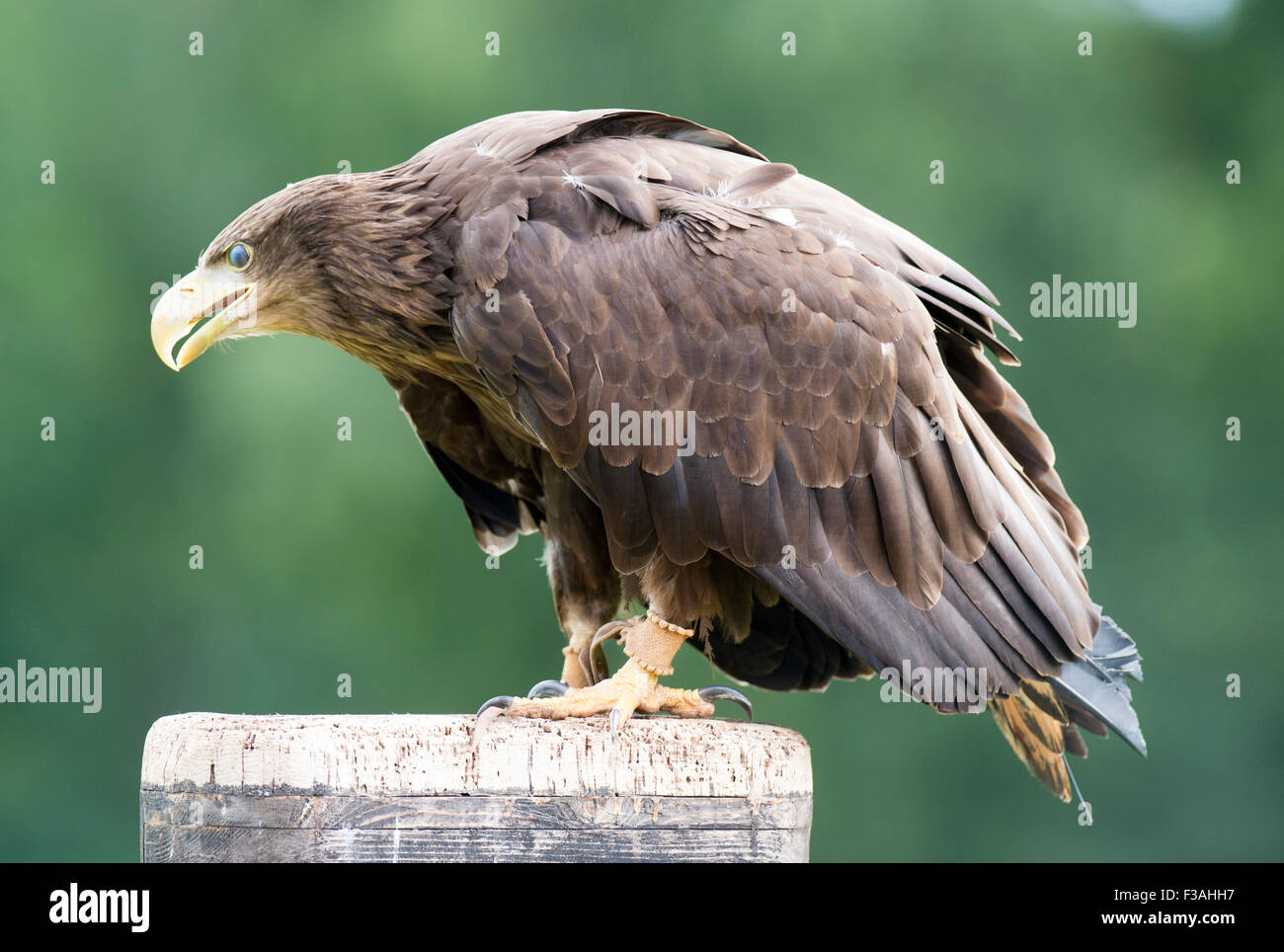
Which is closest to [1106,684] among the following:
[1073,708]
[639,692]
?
[1073,708]

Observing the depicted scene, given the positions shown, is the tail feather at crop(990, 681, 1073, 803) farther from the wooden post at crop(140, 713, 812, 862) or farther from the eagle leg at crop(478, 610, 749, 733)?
the wooden post at crop(140, 713, 812, 862)

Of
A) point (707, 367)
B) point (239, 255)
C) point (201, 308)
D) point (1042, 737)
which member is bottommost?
point (1042, 737)

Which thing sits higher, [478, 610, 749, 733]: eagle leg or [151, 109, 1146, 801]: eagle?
[151, 109, 1146, 801]: eagle

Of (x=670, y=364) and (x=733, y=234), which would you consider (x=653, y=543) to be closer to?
(x=670, y=364)

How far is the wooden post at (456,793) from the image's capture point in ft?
9.15

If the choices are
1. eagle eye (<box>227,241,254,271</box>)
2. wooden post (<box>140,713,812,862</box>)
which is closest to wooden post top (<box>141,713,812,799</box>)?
wooden post (<box>140,713,812,862</box>)

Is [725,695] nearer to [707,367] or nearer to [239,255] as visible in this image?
[707,367]

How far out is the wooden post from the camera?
279 cm

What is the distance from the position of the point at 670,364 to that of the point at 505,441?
3.44 ft

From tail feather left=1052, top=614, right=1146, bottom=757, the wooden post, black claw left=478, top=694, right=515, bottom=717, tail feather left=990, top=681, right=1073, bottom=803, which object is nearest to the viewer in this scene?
the wooden post

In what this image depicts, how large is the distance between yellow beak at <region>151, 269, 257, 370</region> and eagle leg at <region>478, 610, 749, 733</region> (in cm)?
141

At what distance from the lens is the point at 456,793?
2.86 meters

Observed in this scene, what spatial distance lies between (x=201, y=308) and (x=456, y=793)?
5.90 ft

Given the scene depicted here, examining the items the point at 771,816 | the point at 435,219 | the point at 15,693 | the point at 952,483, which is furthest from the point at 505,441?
the point at 15,693
